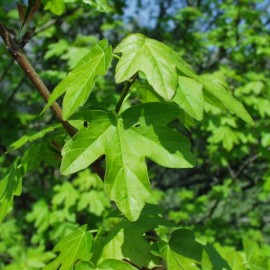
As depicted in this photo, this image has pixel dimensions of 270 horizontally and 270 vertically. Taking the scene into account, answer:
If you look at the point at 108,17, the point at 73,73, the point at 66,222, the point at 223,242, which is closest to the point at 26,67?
the point at 73,73

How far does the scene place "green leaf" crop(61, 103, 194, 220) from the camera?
1.09m

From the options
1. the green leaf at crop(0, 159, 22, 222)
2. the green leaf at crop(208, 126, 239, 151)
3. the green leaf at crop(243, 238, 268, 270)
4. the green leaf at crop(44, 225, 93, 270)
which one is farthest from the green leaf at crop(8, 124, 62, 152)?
the green leaf at crop(208, 126, 239, 151)

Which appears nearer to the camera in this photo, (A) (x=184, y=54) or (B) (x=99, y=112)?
(B) (x=99, y=112)

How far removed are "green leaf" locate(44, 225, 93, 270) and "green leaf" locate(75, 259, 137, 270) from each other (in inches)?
3.0

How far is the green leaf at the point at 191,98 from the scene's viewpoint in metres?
1.10

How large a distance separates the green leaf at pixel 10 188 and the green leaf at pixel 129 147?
13.2 inches

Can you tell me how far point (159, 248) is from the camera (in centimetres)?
122

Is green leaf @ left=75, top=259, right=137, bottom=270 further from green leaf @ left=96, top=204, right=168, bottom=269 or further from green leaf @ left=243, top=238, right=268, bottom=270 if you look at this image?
green leaf @ left=243, top=238, right=268, bottom=270

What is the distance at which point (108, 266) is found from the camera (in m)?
1.13

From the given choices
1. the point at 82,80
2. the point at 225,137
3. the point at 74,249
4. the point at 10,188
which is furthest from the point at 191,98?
the point at 225,137

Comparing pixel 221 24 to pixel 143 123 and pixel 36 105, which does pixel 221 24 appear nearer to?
pixel 36 105

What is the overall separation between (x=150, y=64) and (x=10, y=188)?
63 cm

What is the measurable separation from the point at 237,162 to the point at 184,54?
1688 mm

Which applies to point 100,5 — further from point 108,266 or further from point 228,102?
point 108,266
